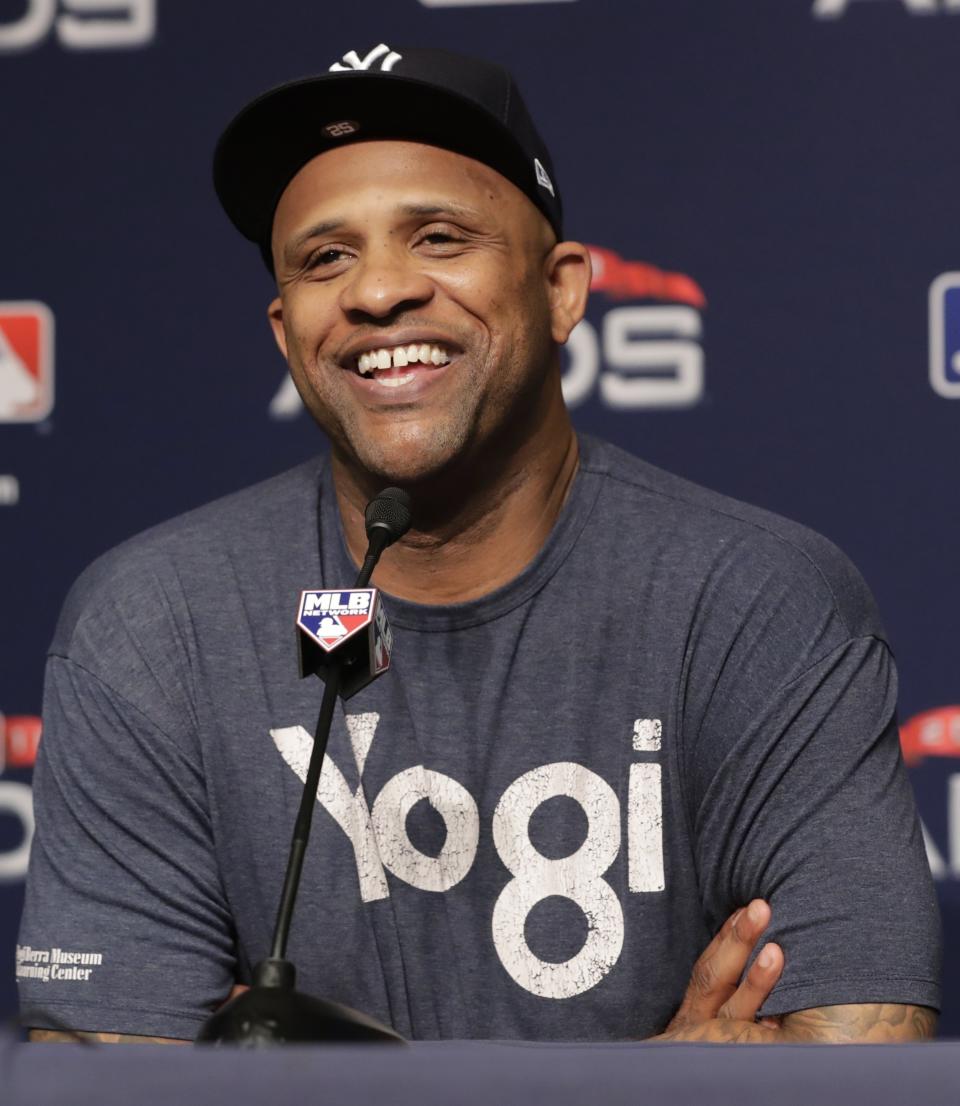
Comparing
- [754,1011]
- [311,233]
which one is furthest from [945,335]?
[754,1011]

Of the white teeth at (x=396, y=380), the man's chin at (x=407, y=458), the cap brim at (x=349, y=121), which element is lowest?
the man's chin at (x=407, y=458)

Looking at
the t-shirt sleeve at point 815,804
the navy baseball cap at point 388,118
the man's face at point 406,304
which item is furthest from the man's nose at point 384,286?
the t-shirt sleeve at point 815,804

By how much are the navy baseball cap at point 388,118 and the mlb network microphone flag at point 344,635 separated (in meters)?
0.60

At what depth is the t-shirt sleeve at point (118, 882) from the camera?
4.89 ft

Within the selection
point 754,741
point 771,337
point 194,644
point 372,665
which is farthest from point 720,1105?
point 771,337

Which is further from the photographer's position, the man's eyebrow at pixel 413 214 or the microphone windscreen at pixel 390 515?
the man's eyebrow at pixel 413 214

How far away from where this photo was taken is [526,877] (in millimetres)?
1579

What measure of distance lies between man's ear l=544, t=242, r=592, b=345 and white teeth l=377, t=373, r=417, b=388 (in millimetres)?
191

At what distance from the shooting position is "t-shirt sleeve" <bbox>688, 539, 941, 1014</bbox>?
1.45 meters

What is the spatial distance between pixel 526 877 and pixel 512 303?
1.68 feet

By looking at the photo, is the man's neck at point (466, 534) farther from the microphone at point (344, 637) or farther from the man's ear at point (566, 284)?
the microphone at point (344, 637)

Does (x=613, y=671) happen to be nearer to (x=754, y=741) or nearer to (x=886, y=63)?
(x=754, y=741)

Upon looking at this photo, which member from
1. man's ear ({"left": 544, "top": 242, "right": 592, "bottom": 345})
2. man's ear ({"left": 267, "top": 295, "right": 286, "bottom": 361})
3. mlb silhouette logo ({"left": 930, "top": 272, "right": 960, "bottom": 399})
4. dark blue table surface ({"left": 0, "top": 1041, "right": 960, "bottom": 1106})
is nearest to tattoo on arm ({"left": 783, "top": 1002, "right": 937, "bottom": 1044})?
dark blue table surface ({"left": 0, "top": 1041, "right": 960, "bottom": 1106})

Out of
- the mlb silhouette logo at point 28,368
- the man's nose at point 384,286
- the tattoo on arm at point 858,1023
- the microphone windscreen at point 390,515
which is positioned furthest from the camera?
the mlb silhouette logo at point 28,368
